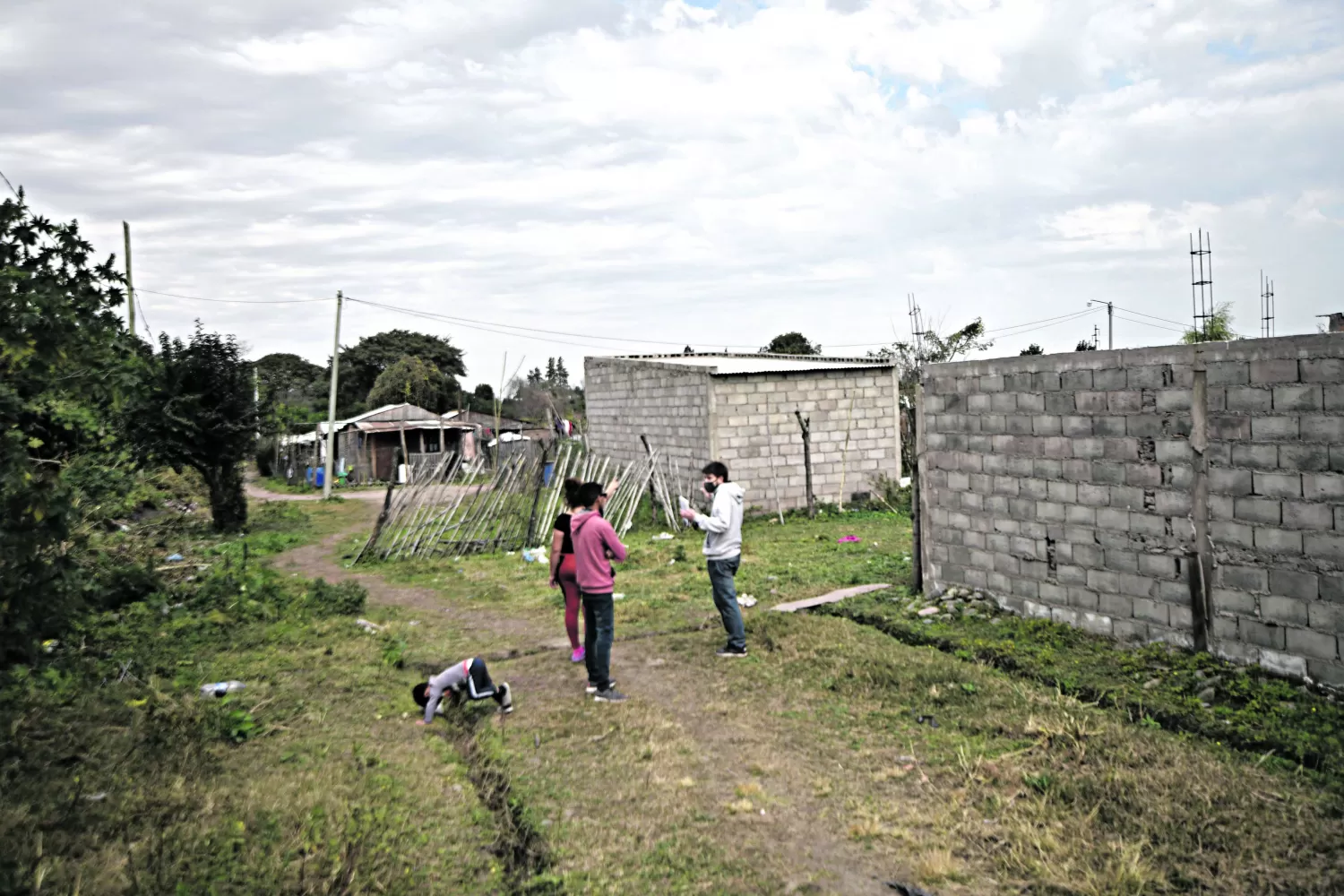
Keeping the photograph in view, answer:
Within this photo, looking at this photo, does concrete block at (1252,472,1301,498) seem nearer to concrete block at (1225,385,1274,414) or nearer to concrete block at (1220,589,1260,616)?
concrete block at (1225,385,1274,414)

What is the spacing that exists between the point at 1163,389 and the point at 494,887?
5799mm

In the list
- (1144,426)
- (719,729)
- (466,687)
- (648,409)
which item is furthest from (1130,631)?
(648,409)

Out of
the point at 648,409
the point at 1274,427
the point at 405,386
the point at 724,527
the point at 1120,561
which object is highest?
the point at 405,386

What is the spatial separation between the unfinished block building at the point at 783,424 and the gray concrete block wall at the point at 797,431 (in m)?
0.02

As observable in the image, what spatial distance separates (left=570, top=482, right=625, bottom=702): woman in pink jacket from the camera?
258 inches

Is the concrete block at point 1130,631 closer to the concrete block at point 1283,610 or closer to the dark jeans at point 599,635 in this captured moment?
the concrete block at point 1283,610

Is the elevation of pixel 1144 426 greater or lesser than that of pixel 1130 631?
greater

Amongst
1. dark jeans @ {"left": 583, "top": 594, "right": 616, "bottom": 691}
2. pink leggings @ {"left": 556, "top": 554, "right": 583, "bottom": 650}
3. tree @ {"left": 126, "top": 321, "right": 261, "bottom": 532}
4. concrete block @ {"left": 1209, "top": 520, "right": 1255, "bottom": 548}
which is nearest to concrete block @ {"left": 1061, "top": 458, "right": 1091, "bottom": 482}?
concrete block @ {"left": 1209, "top": 520, "right": 1255, "bottom": 548}

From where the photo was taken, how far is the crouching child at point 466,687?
249 inches

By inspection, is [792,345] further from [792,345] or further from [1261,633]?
[1261,633]

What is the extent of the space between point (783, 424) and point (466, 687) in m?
10.9

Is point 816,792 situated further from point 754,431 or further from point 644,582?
point 754,431

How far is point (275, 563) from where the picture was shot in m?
14.1

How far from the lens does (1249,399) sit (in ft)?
20.3
